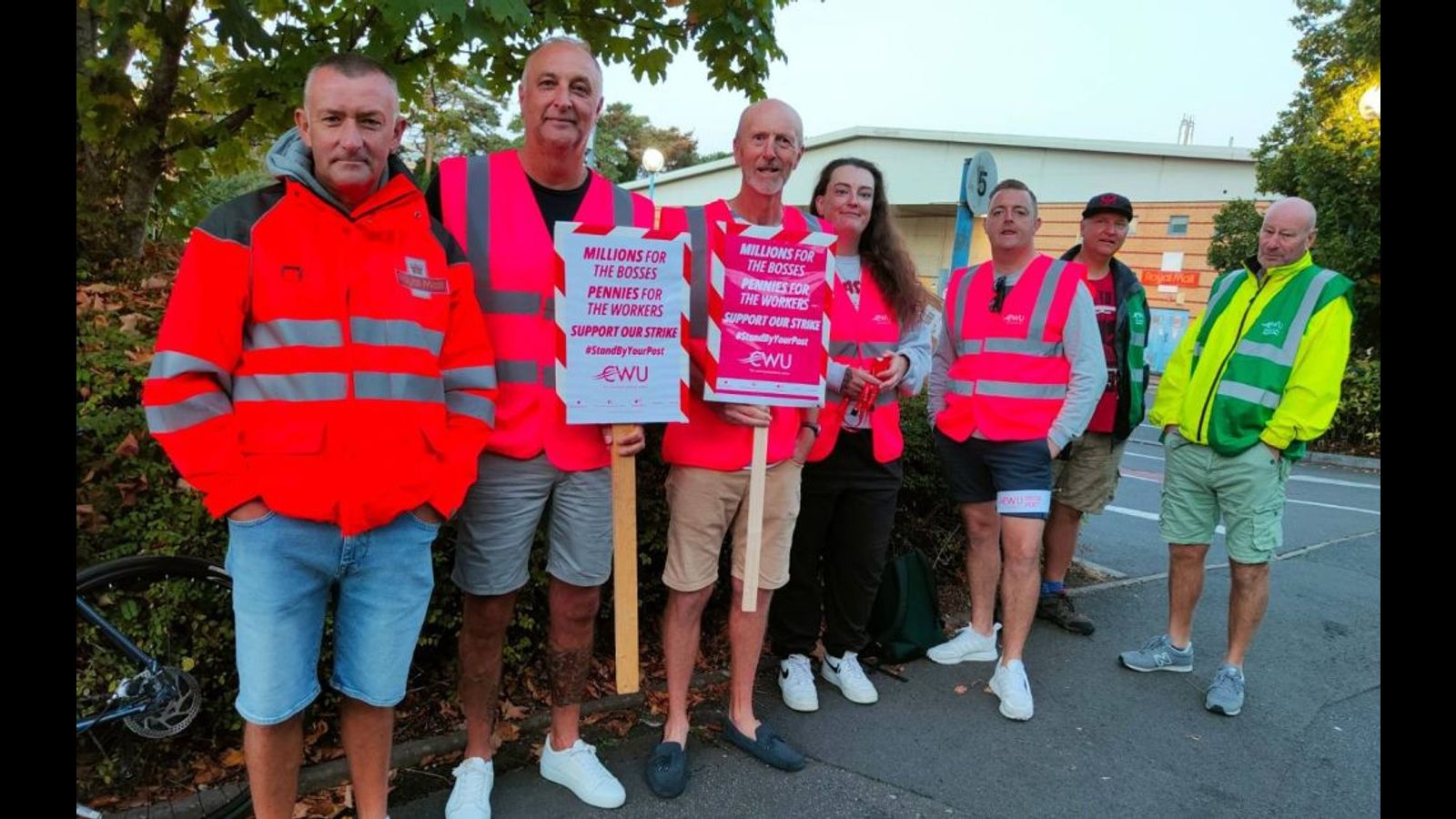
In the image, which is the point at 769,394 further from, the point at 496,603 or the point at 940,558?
the point at 940,558

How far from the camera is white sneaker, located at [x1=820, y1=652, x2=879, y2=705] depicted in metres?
3.92

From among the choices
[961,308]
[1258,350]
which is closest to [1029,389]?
[961,308]

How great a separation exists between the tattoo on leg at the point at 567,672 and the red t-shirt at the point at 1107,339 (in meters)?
3.32

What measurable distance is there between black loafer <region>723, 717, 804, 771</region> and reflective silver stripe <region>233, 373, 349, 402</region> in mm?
2149

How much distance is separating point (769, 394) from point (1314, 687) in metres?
3.63

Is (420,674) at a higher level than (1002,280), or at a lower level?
lower

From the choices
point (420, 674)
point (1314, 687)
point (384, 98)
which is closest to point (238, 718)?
point (420, 674)

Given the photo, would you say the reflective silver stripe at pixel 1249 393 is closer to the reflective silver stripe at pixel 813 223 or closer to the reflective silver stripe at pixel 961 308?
the reflective silver stripe at pixel 961 308

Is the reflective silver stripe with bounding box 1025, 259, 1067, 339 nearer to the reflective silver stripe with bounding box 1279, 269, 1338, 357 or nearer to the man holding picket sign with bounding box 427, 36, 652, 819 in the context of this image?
the reflective silver stripe with bounding box 1279, 269, 1338, 357

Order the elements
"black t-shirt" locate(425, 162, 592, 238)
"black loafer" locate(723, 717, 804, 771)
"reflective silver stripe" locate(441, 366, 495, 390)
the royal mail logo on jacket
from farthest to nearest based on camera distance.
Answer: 1. "black loafer" locate(723, 717, 804, 771)
2. "black t-shirt" locate(425, 162, 592, 238)
3. "reflective silver stripe" locate(441, 366, 495, 390)
4. the royal mail logo on jacket

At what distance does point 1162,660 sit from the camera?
449cm

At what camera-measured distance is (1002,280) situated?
4109 mm

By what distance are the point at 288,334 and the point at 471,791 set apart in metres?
1.71

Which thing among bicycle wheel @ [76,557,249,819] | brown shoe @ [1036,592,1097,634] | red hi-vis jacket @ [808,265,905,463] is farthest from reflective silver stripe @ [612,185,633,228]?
brown shoe @ [1036,592,1097,634]
